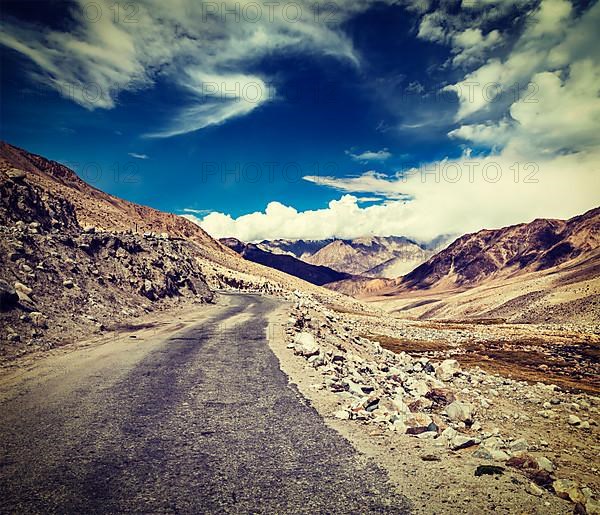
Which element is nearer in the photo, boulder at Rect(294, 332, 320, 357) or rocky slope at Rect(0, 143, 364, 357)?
boulder at Rect(294, 332, 320, 357)

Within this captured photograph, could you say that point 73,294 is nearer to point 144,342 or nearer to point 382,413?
point 144,342

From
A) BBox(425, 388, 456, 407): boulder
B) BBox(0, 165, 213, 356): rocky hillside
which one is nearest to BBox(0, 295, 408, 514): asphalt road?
BBox(0, 165, 213, 356): rocky hillside

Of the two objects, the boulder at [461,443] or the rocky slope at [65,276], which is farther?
the rocky slope at [65,276]

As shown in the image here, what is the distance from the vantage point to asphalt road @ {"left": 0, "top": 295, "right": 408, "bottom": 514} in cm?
561

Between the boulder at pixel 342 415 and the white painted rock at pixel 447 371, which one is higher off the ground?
the boulder at pixel 342 415

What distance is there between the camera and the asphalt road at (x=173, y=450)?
5613mm

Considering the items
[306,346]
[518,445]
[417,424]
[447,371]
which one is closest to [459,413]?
[518,445]

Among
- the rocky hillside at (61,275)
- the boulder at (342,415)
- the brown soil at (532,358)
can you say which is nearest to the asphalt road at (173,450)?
the boulder at (342,415)

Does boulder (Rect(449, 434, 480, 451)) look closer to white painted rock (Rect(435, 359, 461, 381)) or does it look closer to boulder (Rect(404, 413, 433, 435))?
boulder (Rect(404, 413, 433, 435))

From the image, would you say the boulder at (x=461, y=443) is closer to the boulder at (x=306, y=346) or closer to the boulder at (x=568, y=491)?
the boulder at (x=568, y=491)

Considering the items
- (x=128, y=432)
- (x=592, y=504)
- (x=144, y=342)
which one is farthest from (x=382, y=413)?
(x=144, y=342)

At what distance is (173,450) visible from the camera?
285 inches

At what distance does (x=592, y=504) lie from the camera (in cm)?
550

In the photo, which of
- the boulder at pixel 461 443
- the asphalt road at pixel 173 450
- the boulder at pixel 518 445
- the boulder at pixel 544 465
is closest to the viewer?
the asphalt road at pixel 173 450
